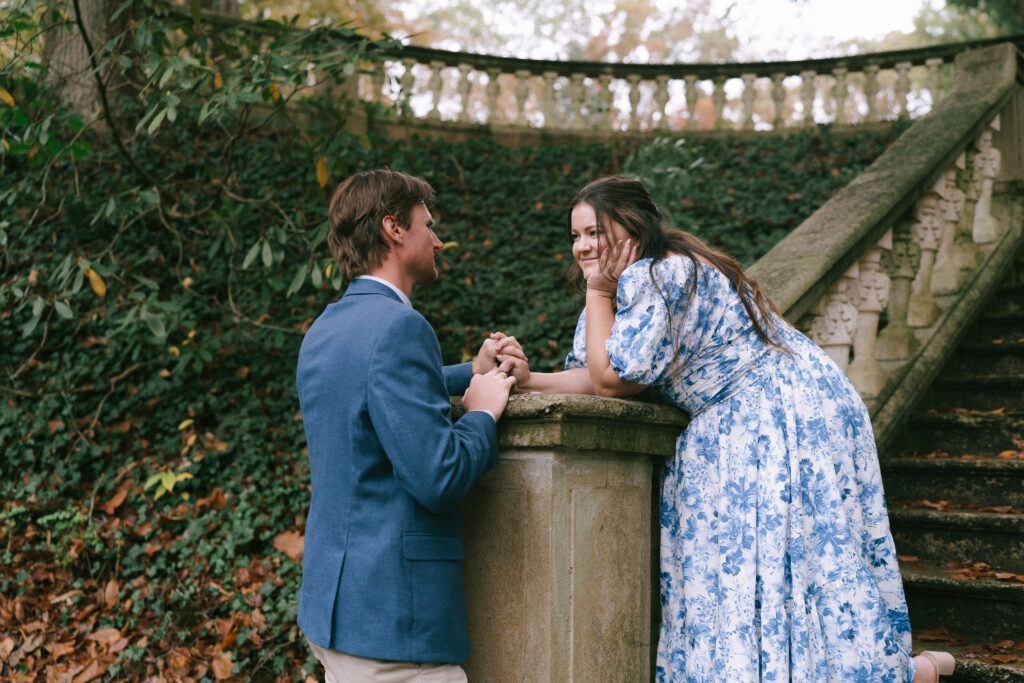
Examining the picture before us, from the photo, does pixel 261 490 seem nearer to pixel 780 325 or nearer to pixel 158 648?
pixel 158 648

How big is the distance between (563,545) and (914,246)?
2969 mm

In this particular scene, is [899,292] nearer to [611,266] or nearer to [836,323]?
[836,323]

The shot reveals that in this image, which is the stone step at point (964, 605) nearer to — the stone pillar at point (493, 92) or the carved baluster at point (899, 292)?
the carved baluster at point (899, 292)

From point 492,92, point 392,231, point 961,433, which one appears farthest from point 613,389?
point 492,92

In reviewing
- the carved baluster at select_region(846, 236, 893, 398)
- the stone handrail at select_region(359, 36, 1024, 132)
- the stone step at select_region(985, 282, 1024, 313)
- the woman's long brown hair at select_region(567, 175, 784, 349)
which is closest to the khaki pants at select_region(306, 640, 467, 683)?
the woman's long brown hair at select_region(567, 175, 784, 349)

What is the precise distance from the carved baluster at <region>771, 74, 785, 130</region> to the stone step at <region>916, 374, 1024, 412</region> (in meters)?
7.47

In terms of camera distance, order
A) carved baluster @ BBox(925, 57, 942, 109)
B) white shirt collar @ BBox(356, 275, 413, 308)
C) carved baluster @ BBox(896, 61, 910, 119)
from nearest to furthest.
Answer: white shirt collar @ BBox(356, 275, 413, 308), carved baluster @ BBox(925, 57, 942, 109), carved baluster @ BBox(896, 61, 910, 119)

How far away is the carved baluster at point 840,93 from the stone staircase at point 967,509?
687 cm

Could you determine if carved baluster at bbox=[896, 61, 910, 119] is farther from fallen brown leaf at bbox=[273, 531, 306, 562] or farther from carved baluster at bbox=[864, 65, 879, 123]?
fallen brown leaf at bbox=[273, 531, 306, 562]

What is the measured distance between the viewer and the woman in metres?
2.12

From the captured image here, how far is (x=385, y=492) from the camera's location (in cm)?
186

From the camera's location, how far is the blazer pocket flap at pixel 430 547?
184cm

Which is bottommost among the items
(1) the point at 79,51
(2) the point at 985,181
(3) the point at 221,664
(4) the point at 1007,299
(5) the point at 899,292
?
(3) the point at 221,664

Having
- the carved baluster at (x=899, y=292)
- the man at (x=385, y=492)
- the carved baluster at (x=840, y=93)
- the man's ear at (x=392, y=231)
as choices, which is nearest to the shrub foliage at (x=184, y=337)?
the man's ear at (x=392, y=231)
